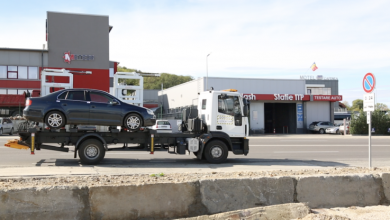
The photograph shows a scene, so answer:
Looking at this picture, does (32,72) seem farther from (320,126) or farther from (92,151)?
(92,151)

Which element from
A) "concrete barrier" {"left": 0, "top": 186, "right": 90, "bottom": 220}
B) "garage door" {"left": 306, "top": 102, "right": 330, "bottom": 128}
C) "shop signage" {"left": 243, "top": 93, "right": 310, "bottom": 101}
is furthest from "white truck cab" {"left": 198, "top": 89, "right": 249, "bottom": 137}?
"garage door" {"left": 306, "top": 102, "right": 330, "bottom": 128}

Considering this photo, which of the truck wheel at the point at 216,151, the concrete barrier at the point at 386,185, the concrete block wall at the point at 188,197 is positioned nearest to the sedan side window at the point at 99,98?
the truck wheel at the point at 216,151

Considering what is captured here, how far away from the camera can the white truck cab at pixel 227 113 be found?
42.8ft

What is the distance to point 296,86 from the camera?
42.5 meters

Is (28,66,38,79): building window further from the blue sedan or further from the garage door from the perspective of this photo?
the blue sedan

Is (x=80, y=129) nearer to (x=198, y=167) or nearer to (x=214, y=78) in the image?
(x=198, y=167)

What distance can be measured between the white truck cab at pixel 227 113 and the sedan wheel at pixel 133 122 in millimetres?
2352

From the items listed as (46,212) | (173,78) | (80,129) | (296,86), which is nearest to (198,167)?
(80,129)

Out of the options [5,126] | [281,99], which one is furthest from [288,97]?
[5,126]

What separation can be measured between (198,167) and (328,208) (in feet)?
20.8

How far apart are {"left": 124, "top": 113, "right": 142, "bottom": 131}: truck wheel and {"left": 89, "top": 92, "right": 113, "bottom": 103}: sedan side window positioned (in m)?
0.83

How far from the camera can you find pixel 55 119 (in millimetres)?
11891

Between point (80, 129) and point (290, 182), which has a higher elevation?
point (80, 129)

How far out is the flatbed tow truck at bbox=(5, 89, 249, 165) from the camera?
477 inches
